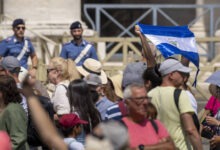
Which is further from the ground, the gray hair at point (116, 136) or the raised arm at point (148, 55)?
the raised arm at point (148, 55)

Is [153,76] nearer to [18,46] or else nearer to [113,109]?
[113,109]

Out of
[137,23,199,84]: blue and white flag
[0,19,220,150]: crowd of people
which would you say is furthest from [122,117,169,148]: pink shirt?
[137,23,199,84]: blue and white flag

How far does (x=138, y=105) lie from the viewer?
4.55 meters

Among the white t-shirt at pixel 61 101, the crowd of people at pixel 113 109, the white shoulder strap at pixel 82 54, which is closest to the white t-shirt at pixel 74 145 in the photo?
the crowd of people at pixel 113 109

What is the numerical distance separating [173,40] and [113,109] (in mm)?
2203

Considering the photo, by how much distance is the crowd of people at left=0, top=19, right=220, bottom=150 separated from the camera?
14.9ft

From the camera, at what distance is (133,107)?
4.55m

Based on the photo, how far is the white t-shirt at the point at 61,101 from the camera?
580 cm

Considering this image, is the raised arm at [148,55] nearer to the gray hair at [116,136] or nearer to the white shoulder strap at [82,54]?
the white shoulder strap at [82,54]

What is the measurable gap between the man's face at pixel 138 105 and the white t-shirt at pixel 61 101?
1263mm

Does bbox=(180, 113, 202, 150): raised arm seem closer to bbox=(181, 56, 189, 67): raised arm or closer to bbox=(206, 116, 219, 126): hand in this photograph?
bbox=(206, 116, 219, 126): hand

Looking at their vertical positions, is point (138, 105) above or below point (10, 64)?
below

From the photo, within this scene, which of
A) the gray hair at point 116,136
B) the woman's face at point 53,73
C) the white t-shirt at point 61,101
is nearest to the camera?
the gray hair at point 116,136

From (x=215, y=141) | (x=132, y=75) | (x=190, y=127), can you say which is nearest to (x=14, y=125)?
(x=132, y=75)
